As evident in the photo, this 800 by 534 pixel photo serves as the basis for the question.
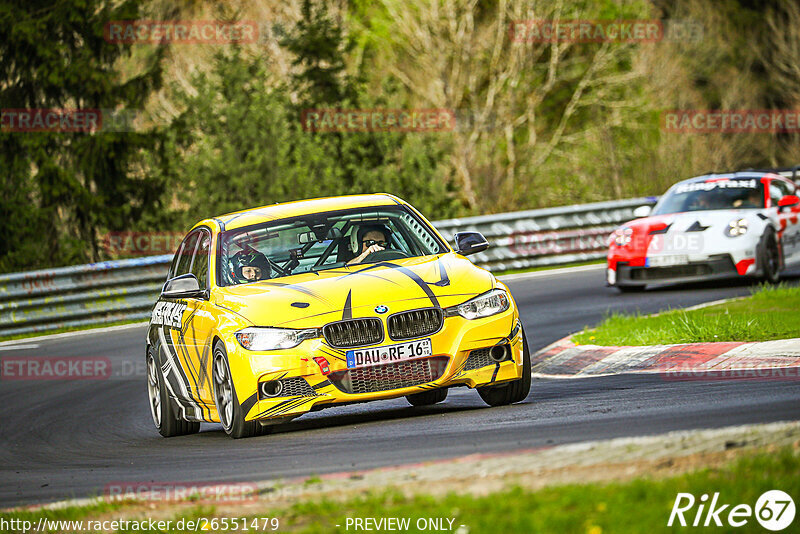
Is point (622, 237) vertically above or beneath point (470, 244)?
beneath

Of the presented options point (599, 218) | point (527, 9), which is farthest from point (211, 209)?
point (527, 9)

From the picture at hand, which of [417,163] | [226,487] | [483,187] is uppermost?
[226,487]

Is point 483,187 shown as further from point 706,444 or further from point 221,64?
point 706,444

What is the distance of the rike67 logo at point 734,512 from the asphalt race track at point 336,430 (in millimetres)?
1733

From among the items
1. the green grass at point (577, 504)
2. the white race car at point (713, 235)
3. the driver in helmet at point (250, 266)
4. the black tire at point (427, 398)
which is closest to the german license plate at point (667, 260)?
the white race car at point (713, 235)

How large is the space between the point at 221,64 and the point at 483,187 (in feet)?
42.6

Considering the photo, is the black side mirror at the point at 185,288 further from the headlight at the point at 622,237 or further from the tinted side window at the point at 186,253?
the headlight at the point at 622,237

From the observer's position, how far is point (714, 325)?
1194 cm

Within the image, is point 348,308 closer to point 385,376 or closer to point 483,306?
point 385,376

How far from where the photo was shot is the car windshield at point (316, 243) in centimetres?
978

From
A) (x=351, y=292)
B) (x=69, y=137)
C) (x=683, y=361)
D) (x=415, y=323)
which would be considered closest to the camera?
(x=415, y=323)

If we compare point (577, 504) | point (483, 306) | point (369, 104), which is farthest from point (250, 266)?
point (369, 104)

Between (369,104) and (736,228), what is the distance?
48.6ft

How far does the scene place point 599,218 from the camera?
81.0 feet
